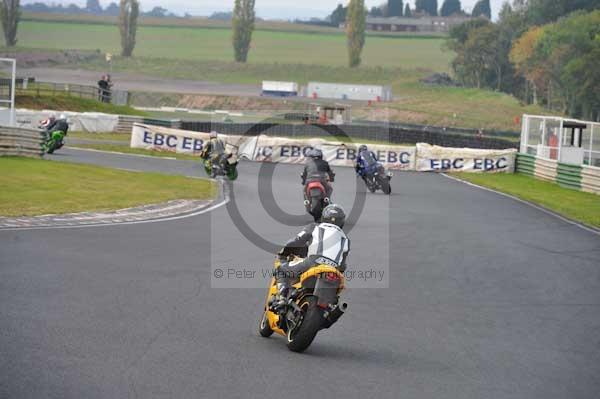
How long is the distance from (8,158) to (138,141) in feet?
42.0

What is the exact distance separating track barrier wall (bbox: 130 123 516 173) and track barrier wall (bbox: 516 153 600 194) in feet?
2.71

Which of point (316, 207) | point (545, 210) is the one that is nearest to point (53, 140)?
point (316, 207)

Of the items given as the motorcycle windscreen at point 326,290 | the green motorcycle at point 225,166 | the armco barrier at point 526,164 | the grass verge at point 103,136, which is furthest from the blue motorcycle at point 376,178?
the motorcycle windscreen at point 326,290

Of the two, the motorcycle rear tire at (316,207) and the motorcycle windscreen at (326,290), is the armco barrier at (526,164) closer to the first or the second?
the motorcycle rear tire at (316,207)

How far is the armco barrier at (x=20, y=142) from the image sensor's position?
28528 mm

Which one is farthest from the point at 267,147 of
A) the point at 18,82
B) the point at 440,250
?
the point at 440,250

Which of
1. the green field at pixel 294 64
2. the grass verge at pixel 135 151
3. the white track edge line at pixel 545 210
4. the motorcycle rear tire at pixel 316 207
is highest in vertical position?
the green field at pixel 294 64

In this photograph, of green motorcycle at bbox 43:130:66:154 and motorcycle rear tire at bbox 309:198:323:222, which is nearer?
motorcycle rear tire at bbox 309:198:323:222

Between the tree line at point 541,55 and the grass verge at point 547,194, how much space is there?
4073 centimetres

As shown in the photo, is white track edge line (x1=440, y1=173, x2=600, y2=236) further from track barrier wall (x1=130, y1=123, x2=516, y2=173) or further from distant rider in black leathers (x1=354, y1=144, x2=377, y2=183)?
distant rider in black leathers (x1=354, y1=144, x2=377, y2=183)

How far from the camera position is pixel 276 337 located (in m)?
10.6

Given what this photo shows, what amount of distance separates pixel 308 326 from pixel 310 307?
0.60 ft

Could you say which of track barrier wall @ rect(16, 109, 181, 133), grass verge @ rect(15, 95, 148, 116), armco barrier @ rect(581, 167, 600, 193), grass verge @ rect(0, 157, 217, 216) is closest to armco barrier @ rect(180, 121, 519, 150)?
track barrier wall @ rect(16, 109, 181, 133)

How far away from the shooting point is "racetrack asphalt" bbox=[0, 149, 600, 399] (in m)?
8.48
